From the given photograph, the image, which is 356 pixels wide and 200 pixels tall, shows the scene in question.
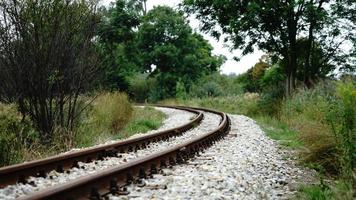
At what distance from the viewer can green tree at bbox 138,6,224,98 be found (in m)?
47.3

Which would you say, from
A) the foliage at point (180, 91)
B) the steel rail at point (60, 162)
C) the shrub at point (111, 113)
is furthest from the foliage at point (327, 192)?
the foliage at point (180, 91)

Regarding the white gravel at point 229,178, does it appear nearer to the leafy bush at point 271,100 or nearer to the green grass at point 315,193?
the green grass at point 315,193

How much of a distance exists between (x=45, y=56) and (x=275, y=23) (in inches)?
567

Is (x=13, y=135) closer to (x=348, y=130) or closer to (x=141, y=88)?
(x=348, y=130)

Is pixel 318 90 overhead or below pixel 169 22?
below

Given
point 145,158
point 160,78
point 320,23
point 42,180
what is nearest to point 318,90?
→ point 320,23

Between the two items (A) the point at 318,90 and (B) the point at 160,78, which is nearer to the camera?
(A) the point at 318,90

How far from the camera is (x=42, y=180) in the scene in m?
5.55

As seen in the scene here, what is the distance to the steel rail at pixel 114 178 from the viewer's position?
13.8 feet

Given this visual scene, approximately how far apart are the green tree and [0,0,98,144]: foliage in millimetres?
35971

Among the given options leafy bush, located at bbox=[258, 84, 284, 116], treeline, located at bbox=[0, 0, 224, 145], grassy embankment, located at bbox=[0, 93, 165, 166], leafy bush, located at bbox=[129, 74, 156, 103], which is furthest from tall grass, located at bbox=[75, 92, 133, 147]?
leafy bush, located at bbox=[129, 74, 156, 103]

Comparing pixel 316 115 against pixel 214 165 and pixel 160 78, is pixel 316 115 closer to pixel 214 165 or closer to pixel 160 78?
pixel 214 165

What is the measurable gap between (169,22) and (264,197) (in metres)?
44.4

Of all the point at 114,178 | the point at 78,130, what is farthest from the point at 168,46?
the point at 114,178
